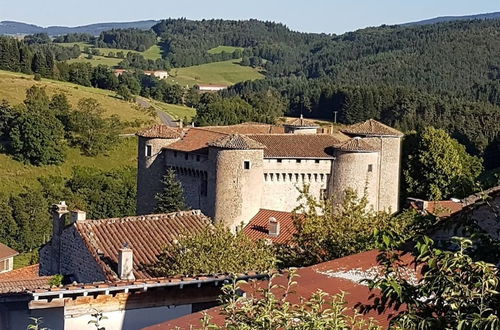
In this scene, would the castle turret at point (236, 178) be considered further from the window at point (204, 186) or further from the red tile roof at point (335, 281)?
→ the red tile roof at point (335, 281)

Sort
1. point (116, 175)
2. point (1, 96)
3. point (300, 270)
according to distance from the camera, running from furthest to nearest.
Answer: point (1, 96)
point (116, 175)
point (300, 270)

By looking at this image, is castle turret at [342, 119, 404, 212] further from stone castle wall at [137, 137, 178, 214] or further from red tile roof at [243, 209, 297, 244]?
stone castle wall at [137, 137, 178, 214]

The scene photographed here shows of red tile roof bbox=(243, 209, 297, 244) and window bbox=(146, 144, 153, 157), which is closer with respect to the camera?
red tile roof bbox=(243, 209, 297, 244)

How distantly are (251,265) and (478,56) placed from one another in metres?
135

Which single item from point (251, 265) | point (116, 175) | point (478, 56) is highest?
point (478, 56)

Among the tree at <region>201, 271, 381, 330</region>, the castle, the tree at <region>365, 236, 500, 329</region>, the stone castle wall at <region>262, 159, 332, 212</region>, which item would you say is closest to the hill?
the castle

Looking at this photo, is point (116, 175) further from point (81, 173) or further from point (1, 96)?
point (1, 96)

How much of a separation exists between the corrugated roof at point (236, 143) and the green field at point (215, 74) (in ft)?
373

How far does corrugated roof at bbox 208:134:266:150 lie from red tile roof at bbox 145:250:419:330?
20.7 m

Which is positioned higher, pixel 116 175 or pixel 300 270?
pixel 300 270

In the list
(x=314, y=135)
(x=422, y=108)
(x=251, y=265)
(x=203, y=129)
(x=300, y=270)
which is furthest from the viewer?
(x=422, y=108)

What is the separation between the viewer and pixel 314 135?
121 ft

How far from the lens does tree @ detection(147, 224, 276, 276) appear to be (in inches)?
608

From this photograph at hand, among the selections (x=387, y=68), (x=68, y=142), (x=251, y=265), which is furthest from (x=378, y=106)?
(x=251, y=265)
